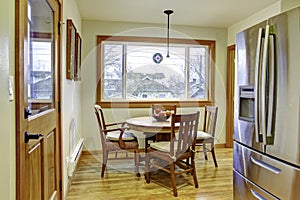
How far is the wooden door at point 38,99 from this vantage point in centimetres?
143

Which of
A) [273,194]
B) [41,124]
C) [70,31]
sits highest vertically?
[70,31]

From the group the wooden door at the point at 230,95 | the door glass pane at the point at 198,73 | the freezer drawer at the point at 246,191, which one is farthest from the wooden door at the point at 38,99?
the wooden door at the point at 230,95

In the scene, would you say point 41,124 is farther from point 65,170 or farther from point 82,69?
point 82,69

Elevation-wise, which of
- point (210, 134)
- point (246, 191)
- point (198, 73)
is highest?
point (198, 73)

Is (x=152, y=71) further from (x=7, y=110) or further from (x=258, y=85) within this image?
(x=7, y=110)

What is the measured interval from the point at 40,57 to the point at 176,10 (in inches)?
109

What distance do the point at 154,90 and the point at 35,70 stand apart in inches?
136

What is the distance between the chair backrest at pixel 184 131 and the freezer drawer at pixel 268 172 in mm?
885

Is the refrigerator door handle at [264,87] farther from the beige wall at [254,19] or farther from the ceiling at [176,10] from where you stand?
the beige wall at [254,19]

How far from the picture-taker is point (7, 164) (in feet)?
4.08

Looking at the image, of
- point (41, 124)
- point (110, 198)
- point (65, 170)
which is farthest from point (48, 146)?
point (110, 198)

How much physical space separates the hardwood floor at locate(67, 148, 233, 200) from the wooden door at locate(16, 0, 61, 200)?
2.31 ft

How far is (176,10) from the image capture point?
169 inches

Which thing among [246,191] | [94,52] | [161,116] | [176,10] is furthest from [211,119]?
[94,52]
